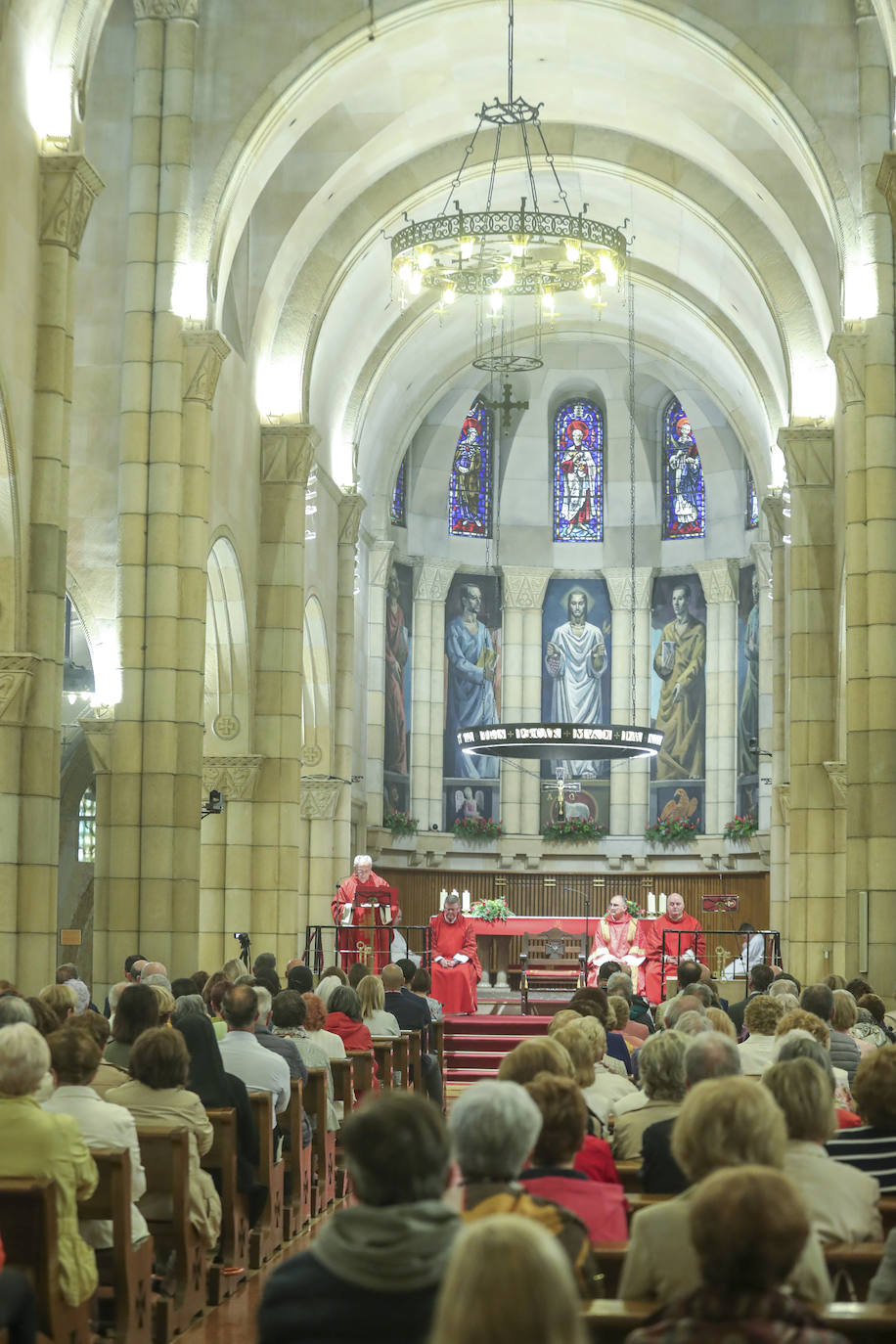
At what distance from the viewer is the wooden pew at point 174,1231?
22.9 feet

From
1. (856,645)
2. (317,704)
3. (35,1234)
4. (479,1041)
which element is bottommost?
(479,1041)

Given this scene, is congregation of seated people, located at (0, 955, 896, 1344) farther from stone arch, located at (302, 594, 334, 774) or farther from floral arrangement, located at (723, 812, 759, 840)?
floral arrangement, located at (723, 812, 759, 840)

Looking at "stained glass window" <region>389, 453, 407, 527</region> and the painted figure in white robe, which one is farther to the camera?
the painted figure in white robe

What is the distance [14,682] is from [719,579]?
72.2 ft

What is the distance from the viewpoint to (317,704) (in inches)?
1081

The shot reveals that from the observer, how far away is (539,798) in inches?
1346

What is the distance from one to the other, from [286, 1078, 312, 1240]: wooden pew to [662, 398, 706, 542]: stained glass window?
25.8m

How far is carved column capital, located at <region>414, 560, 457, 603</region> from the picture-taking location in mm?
34219

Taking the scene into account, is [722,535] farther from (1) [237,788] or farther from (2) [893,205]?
(2) [893,205]

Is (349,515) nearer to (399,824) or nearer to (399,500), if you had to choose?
(399,500)

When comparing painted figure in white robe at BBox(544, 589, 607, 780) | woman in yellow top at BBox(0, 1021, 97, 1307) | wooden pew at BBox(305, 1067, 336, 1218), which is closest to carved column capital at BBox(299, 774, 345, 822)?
painted figure in white robe at BBox(544, 589, 607, 780)

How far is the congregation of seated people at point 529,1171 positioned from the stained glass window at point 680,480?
2523 cm

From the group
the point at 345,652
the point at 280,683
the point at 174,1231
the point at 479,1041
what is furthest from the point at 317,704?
the point at 174,1231

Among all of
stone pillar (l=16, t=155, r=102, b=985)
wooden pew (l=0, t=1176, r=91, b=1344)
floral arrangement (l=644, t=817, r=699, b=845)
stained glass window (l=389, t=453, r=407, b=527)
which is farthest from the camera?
stained glass window (l=389, t=453, r=407, b=527)
